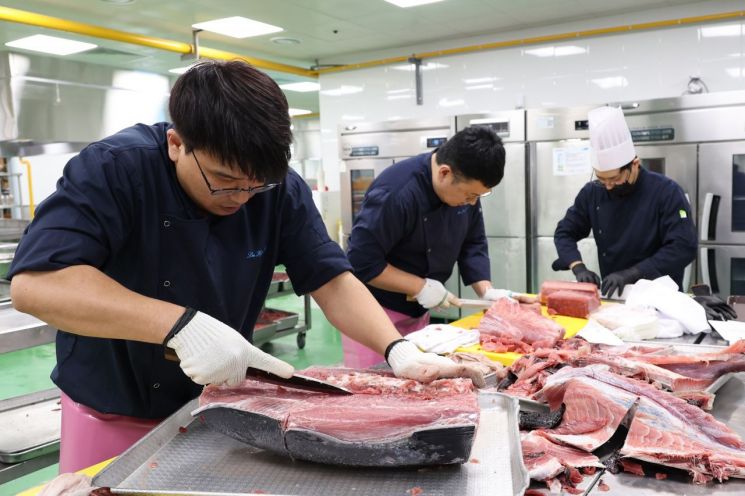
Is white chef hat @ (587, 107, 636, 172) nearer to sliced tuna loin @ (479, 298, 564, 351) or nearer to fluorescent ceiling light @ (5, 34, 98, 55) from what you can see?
sliced tuna loin @ (479, 298, 564, 351)

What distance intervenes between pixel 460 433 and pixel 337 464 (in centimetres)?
33

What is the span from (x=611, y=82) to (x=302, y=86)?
6491mm

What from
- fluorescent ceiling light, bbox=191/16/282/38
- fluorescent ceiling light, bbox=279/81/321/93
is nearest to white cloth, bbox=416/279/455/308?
fluorescent ceiling light, bbox=191/16/282/38

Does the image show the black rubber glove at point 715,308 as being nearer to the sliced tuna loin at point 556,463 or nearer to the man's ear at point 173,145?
the sliced tuna loin at point 556,463

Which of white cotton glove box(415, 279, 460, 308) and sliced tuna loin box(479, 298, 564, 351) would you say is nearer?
sliced tuna loin box(479, 298, 564, 351)

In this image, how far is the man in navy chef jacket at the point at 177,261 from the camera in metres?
1.59

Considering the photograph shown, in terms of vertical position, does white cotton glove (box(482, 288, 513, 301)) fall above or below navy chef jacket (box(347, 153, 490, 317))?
below

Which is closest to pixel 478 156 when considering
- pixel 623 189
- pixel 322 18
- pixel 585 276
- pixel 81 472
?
pixel 585 276

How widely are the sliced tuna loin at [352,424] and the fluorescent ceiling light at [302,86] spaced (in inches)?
416

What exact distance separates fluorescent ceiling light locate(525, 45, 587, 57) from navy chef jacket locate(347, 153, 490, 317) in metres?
4.59

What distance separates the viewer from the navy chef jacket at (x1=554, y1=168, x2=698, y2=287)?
13.7 ft

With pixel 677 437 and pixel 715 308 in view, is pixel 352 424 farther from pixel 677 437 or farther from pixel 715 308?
pixel 715 308

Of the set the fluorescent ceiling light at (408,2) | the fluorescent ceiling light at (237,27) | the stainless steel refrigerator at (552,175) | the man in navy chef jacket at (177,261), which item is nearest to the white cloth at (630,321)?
the man in navy chef jacket at (177,261)

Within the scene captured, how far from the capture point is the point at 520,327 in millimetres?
2986
